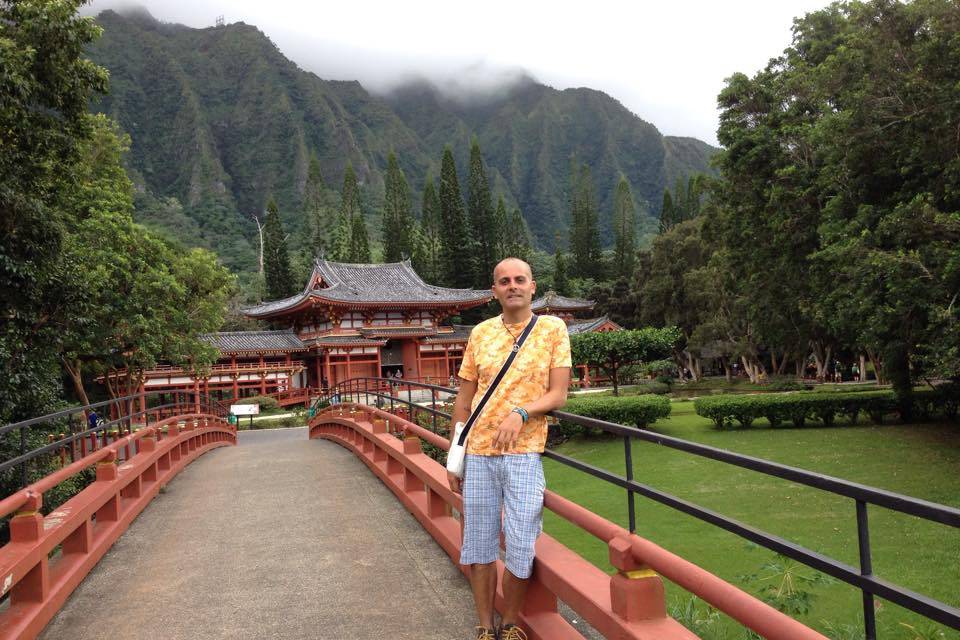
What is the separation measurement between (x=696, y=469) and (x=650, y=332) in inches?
600

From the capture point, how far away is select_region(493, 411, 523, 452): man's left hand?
2.84 m

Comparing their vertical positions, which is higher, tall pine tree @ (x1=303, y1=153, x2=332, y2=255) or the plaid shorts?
tall pine tree @ (x1=303, y1=153, x2=332, y2=255)

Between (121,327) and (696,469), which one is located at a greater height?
(121,327)

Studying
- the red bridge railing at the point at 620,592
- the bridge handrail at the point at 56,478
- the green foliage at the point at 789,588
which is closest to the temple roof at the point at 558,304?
the bridge handrail at the point at 56,478

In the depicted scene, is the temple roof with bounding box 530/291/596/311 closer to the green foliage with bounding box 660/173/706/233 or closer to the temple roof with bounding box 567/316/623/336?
the temple roof with bounding box 567/316/623/336

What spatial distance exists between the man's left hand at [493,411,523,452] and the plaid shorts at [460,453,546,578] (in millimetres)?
181

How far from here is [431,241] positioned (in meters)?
66.4

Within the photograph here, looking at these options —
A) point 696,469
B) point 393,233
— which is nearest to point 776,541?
point 696,469

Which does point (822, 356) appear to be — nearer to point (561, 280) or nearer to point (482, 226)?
point (561, 280)

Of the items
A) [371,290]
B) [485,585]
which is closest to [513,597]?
[485,585]

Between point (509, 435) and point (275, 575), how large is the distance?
2.93 meters

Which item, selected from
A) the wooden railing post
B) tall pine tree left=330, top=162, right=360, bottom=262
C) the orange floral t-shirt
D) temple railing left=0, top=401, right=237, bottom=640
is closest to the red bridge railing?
the wooden railing post

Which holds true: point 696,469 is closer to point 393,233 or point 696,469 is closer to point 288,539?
point 288,539

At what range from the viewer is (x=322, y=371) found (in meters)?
37.8
